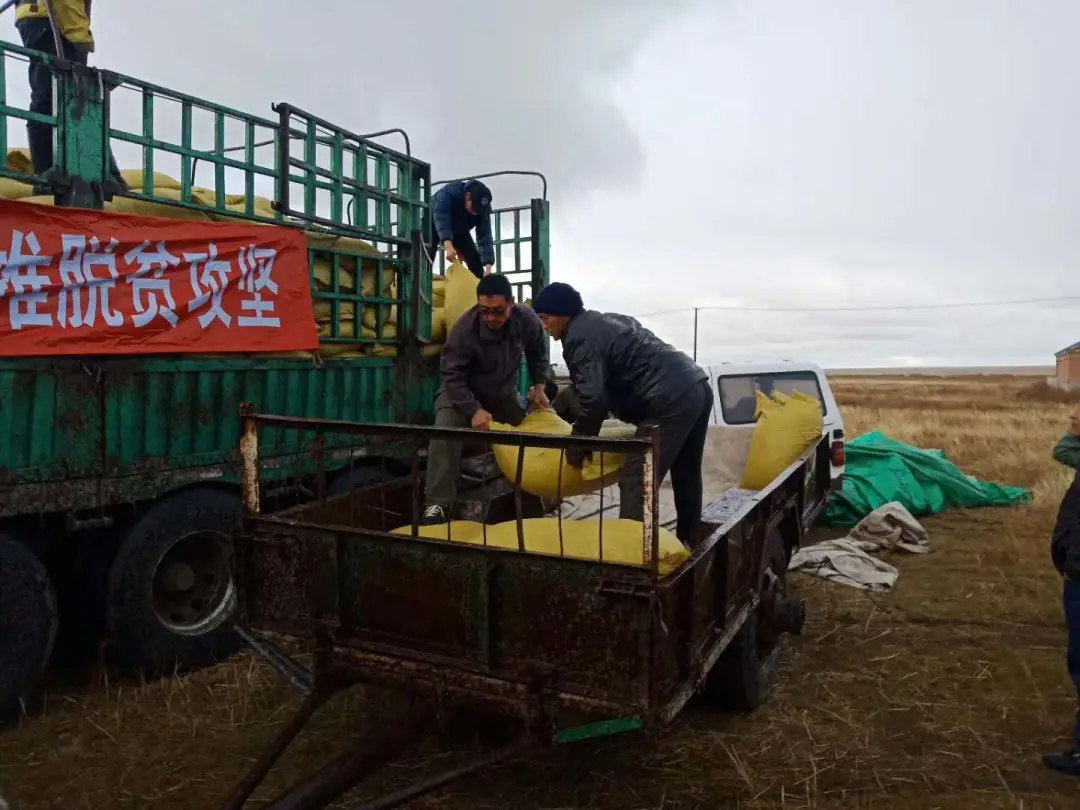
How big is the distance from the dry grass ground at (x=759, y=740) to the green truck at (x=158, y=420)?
17.7 inches

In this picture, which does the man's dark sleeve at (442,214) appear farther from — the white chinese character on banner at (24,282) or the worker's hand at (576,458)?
the worker's hand at (576,458)

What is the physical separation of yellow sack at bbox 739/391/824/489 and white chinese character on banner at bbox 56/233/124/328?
4.14m

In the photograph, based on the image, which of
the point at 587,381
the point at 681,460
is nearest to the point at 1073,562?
the point at 681,460

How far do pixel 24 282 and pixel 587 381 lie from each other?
2.56m

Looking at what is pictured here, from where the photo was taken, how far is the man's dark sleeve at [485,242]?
21.4ft

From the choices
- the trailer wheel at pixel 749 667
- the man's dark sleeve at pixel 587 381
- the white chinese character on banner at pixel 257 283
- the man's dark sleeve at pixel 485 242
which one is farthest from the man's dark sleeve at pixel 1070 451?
the man's dark sleeve at pixel 485 242

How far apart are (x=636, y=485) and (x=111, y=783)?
2.47 metres

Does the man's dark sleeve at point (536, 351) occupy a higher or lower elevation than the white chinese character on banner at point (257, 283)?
lower

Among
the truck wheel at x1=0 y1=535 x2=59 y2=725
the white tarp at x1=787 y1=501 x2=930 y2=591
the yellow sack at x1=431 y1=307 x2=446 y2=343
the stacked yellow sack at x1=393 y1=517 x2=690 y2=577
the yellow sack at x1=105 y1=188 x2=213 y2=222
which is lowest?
the white tarp at x1=787 y1=501 x2=930 y2=591

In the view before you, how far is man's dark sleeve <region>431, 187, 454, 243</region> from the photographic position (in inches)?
242

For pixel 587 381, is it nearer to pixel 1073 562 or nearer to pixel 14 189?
pixel 1073 562

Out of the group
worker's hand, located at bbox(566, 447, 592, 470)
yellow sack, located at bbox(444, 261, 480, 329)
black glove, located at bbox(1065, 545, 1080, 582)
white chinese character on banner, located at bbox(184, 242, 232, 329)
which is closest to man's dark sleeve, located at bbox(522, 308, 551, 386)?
yellow sack, located at bbox(444, 261, 480, 329)

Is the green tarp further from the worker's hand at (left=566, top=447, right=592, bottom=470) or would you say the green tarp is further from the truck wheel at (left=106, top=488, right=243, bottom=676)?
the truck wheel at (left=106, top=488, right=243, bottom=676)

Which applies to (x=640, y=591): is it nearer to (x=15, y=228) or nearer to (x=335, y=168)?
(x=15, y=228)
